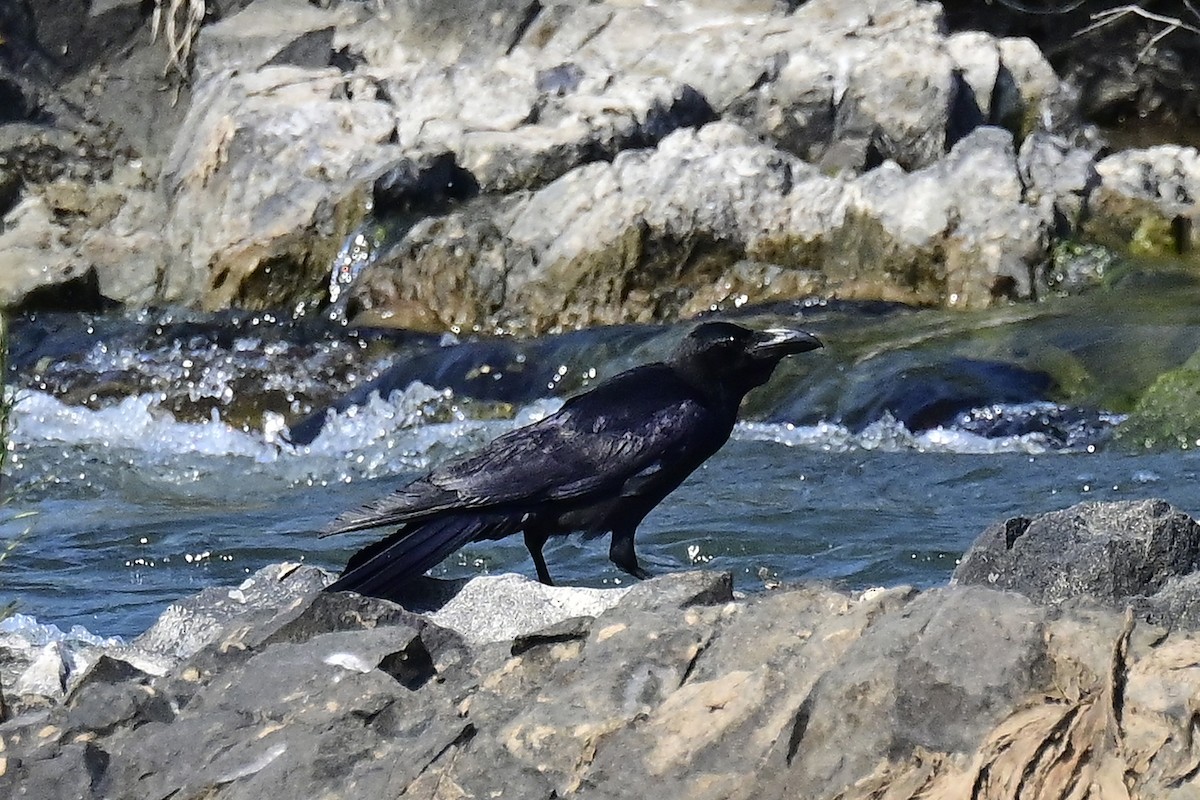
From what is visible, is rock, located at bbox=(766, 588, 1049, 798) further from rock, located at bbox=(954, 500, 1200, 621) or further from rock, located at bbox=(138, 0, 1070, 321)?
rock, located at bbox=(138, 0, 1070, 321)

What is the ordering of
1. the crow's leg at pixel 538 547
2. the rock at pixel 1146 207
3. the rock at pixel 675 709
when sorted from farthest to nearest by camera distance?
1. the rock at pixel 1146 207
2. the crow's leg at pixel 538 547
3. the rock at pixel 675 709

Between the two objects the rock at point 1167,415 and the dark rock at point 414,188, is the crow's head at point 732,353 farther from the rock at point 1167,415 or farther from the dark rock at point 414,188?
the dark rock at point 414,188

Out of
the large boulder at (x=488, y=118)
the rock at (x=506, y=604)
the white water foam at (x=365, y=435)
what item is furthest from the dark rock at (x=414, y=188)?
the rock at (x=506, y=604)

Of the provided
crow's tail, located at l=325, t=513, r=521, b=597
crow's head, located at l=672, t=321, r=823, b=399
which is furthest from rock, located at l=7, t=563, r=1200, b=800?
crow's head, located at l=672, t=321, r=823, b=399

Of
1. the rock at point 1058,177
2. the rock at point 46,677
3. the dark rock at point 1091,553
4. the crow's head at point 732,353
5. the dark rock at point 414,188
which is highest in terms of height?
the dark rock at point 1091,553

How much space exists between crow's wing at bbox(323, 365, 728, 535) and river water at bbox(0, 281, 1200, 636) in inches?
51.8

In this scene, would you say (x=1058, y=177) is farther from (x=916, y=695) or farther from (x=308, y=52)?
(x=916, y=695)

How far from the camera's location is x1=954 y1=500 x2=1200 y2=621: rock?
393cm

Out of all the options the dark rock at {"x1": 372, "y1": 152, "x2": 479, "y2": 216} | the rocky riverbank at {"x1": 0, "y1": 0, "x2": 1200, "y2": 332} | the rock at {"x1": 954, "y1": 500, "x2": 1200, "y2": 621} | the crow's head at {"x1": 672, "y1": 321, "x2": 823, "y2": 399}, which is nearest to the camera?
the rock at {"x1": 954, "y1": 500, "x2": 1200, "y2": 621}

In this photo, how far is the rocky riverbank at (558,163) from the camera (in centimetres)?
1199

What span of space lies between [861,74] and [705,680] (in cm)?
1095

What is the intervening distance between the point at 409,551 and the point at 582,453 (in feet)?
2.27

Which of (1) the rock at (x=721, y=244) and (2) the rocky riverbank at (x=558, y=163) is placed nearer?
(1) the rock at (x=721, y=244)

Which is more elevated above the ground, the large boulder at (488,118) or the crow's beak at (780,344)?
the crow's beak at (780,344)
